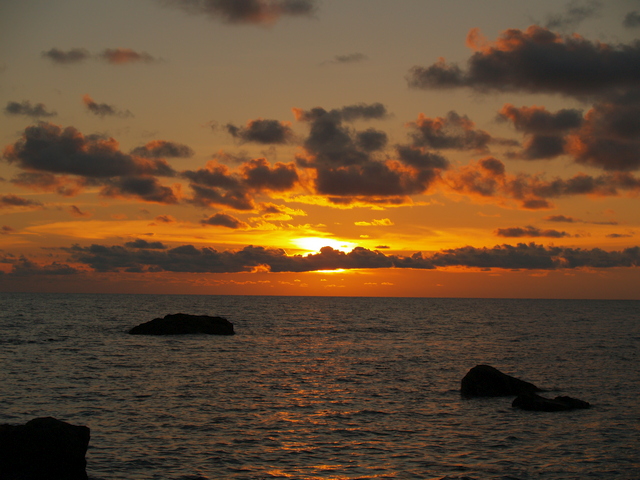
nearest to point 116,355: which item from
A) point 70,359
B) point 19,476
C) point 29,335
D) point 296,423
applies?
point 70,359

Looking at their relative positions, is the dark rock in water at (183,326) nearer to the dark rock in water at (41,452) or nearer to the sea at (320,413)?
the sea at (320,413)

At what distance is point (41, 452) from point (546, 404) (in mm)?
25914

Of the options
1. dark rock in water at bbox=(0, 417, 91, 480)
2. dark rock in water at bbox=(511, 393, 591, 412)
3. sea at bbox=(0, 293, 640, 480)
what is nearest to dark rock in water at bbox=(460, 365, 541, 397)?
sea at bbox=(0, 293, 640, 480)

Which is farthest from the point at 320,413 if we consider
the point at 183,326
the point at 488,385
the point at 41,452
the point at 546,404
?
the point at 183,326

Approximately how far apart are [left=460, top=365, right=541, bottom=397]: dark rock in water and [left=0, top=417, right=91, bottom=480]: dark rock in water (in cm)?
2475

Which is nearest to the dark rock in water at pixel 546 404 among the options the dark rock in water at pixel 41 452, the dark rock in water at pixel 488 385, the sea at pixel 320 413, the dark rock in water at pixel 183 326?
the sea at pixel 320 413

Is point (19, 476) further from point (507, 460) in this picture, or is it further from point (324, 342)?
point (324, 342)

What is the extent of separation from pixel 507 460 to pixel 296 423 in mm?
10616

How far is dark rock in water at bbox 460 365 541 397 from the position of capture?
35.8 m

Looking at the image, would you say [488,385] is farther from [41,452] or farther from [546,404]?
[41,452]

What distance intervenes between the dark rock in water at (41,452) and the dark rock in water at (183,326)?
61.1 m

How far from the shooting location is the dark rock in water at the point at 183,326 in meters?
78.9

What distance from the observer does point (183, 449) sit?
2339 cm

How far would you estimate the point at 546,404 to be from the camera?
31500 millimetres
